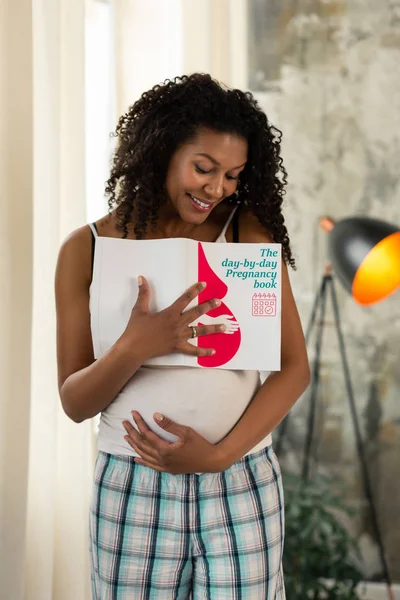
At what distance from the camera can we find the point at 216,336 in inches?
44.3

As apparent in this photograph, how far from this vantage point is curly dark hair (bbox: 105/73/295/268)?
1145 mm

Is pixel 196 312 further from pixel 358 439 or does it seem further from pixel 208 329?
pixel 358 439

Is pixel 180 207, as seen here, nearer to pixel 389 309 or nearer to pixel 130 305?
pixel 130 305

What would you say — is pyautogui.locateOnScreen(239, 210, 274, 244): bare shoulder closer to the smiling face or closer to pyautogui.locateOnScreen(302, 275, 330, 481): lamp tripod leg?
the smiling face

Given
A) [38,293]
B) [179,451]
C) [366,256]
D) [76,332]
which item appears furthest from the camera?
[38,293]

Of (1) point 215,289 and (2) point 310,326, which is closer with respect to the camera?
(1) point 215,289

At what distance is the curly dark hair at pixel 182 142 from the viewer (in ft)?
3.76

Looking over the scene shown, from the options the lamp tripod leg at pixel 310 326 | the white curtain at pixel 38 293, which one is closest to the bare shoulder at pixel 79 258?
the white curtain at pixel 38 293

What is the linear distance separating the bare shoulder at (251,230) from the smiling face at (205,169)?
72 mm

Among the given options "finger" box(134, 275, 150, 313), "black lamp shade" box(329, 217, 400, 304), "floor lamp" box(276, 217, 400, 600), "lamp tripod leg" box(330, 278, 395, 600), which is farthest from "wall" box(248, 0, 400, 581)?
"finger" box(134, 275, 150, 313)

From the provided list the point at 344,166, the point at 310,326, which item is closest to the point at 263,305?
the point at 310,326

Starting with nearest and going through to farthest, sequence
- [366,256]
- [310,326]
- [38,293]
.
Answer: [366,256]
[38,293]
[310,326]

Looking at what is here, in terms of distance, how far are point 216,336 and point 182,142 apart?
0.31 meters

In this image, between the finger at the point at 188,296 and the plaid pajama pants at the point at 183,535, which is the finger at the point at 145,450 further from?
the finger at the point at 188,296
